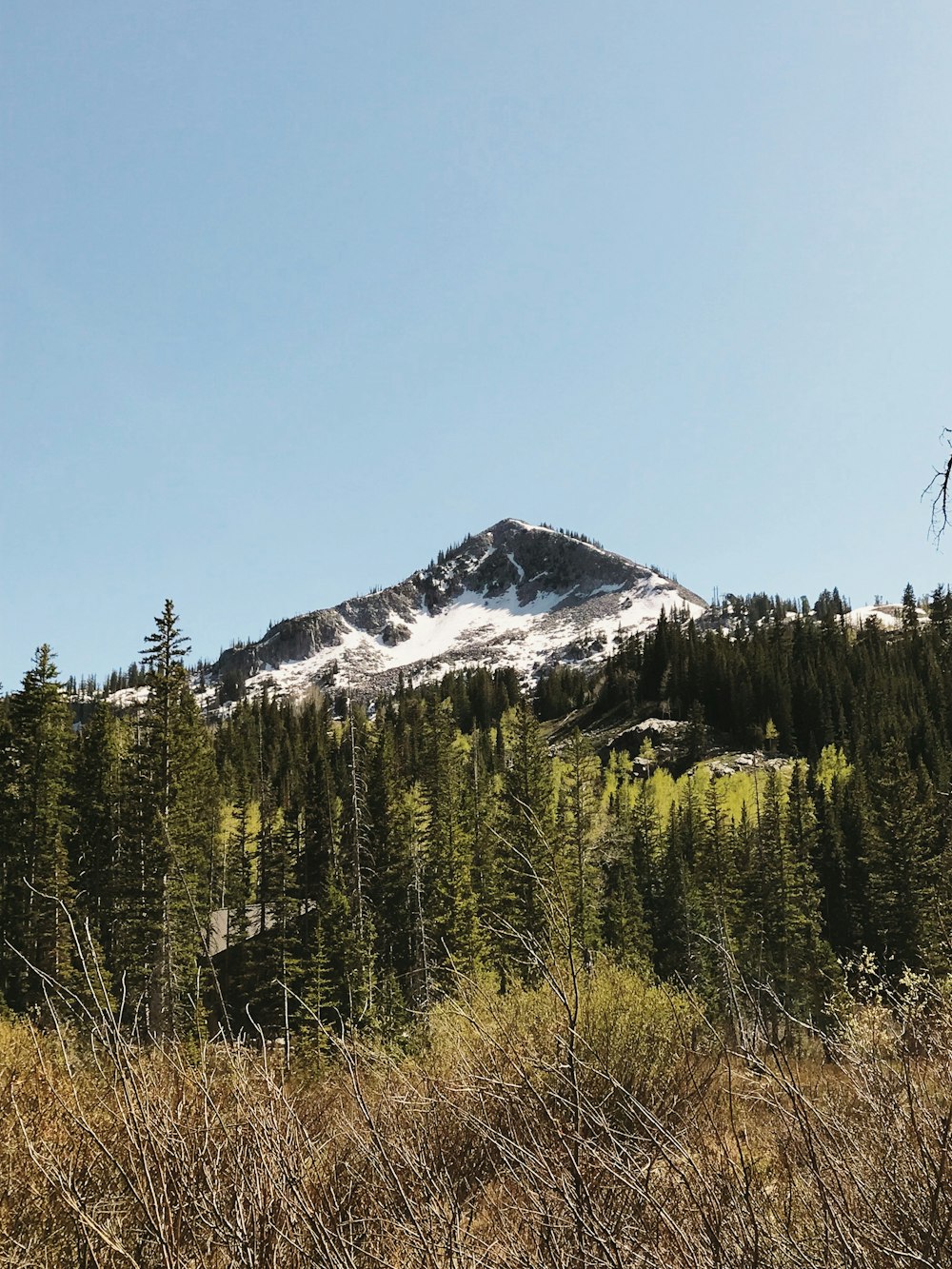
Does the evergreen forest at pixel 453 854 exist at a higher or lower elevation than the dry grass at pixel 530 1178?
lower

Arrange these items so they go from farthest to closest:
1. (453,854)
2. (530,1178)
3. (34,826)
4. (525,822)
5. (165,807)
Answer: (453,854)
(525,822)
(34,826)
(165,807)
(530,1178)

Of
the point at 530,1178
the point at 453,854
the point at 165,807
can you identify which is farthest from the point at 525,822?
the point at 530,1178

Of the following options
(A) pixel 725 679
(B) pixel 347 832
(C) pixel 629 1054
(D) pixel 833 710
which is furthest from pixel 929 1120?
(A) pixel 725 679

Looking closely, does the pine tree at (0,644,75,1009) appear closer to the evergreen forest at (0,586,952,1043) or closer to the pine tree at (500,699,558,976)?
the evergreen forest at (0,586,952,1043)

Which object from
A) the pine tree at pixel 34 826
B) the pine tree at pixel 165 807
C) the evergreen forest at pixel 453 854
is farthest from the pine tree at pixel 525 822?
the pine tree at pixel 34 826

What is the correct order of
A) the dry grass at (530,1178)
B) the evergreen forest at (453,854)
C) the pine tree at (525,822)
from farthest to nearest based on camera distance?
1. the pine tree at (525,822)
2. the evergreen forest at (453,854)
3. the dry grass at (530,1178)

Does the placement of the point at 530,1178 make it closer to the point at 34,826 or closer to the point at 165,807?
the point at 165,807

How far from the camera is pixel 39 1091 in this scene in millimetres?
9078

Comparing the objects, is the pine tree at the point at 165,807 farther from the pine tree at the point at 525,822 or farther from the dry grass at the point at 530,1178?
the dry grass at the point at 530,1178

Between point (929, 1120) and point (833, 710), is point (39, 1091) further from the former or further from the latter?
point (833, 710)

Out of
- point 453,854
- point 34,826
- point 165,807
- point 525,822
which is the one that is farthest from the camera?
point 453,854

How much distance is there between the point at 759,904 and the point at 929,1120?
50256 millimetres

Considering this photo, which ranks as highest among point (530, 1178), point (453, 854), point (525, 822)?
point (530, 1178)

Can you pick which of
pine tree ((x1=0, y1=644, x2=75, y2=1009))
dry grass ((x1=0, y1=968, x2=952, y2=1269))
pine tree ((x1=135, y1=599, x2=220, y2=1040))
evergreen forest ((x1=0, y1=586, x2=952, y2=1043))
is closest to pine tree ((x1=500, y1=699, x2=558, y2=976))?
evergreen forest ((x1=0, y1=586, x2=952, y2=1043))
